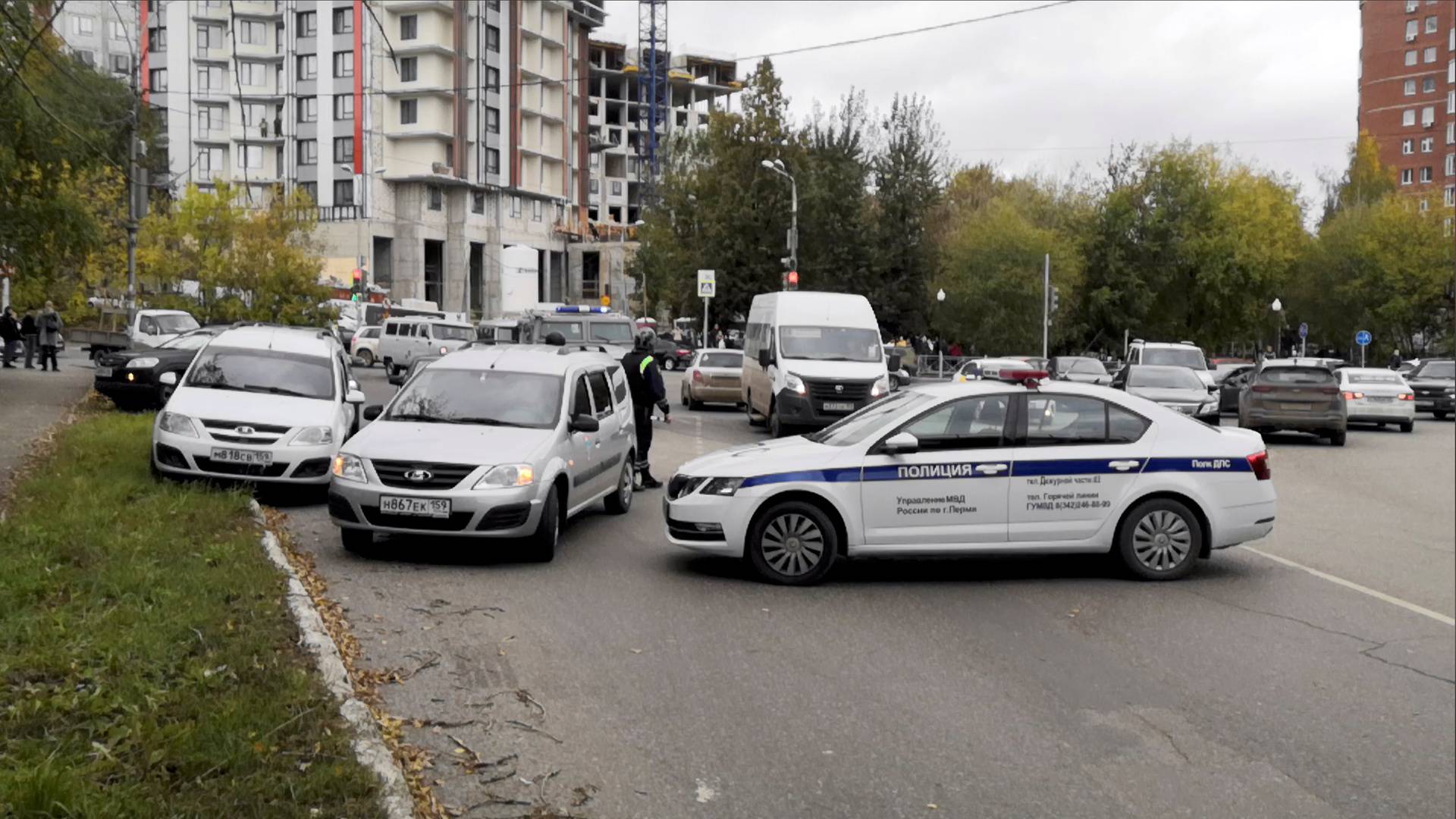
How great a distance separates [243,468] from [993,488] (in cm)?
775

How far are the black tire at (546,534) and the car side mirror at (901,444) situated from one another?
2791 mm

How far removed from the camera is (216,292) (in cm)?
5072

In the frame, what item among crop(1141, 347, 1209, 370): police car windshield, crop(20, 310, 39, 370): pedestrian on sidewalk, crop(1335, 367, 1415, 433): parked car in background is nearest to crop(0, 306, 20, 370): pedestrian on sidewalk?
crop(20, 310, 39, 370): pedestrian on sidewalk

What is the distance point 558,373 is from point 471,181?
73.6 meters

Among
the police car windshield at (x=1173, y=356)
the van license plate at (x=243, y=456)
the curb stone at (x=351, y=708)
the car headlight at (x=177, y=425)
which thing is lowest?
the curb stone at (x=351, y=708)

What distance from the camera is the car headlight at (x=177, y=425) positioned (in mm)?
13883

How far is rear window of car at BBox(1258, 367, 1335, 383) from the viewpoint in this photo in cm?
2512

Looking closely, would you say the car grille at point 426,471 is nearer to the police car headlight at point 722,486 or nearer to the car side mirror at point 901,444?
the police car headlight at point 722,486

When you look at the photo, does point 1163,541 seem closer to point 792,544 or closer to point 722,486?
point 792,544

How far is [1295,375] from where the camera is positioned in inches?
992

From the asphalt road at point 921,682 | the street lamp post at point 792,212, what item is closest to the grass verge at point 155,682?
the asphalt road at point 921,682

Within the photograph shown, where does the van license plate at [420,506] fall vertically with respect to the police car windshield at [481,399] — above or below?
below

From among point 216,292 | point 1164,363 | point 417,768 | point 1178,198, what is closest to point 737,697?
point 417,768

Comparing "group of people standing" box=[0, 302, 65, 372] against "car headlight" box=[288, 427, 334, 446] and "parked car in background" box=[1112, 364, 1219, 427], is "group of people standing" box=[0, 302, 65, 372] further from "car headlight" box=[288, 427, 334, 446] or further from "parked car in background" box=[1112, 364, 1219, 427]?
"parked car in background" box=[1112, 364, 1219, 427]
